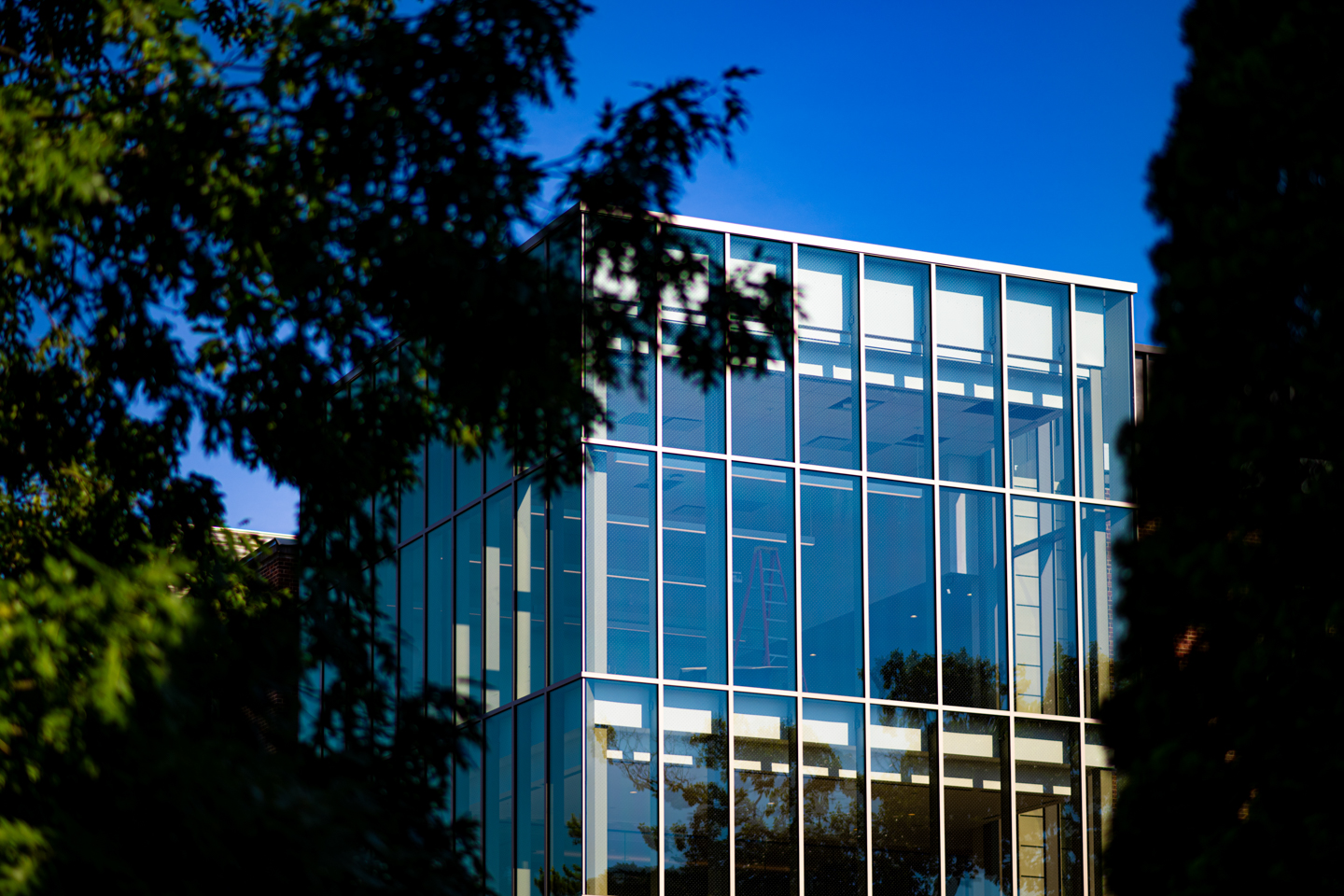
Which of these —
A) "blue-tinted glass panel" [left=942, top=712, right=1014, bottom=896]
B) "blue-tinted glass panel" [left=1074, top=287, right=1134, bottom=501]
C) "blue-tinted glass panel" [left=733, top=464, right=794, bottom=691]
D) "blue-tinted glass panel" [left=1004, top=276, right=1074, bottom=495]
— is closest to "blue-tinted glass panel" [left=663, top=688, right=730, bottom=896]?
"blue-tinted glass panel" [left=733, top=464, right=794, bottom=691]

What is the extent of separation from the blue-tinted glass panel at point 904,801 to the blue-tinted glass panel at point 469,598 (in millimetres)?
4821

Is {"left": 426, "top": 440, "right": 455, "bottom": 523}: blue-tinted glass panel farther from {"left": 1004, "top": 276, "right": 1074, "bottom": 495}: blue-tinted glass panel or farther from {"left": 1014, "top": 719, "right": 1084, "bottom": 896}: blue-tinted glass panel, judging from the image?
{"left": 1014, "top": 719, "right": 1084, "bottom": 896}: blue-tinted glass panel

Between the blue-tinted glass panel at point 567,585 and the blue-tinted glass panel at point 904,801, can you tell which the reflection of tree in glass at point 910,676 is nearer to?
the blue-tinted glass panel at point 904,801

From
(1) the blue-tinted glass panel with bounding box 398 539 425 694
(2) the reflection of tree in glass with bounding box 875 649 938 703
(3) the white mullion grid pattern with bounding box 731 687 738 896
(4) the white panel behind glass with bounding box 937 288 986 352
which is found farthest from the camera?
(1) the blue-tinted glass panel with bounding box 398 539 425 694

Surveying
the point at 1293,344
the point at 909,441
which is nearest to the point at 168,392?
the point at 1293,344

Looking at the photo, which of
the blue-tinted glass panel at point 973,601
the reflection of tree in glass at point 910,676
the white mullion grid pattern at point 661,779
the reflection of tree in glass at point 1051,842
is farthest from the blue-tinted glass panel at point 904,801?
the white mullion grid pattern at point 661,779

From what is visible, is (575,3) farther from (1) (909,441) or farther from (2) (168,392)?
(1) (909,441)

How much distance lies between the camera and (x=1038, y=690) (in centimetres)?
1778

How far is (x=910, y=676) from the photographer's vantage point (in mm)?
17266

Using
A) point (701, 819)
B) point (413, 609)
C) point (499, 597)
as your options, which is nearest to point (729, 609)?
point (701, 819)

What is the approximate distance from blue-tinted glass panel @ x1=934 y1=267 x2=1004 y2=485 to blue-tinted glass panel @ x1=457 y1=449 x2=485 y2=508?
5.52m

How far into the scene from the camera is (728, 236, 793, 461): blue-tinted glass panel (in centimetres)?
1725

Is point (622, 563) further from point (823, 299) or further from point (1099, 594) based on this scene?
point (1099, 594)

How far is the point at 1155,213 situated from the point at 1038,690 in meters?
→ 11.9
